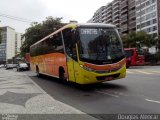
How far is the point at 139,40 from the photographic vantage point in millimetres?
67312

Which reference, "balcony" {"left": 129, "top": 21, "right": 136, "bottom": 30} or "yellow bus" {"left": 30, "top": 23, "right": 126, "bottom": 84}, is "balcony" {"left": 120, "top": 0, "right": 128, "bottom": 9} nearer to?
"balcony" {"left": 129, "top": 21, "right": 136, "bottom": 30}

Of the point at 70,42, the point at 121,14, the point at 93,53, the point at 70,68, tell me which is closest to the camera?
the point at 93,53

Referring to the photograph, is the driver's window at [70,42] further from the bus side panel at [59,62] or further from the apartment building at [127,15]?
the apartment building at [127,15]

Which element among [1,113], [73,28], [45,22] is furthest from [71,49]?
[45,22]

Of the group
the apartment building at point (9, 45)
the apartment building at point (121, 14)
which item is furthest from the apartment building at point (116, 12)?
the apartment building at point (9, 45)

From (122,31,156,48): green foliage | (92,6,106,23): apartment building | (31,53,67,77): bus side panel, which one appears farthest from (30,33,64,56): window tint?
(92,6,106,23): apartment building

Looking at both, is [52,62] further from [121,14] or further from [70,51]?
[121,14]

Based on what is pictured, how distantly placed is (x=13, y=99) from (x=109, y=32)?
5.48 metres

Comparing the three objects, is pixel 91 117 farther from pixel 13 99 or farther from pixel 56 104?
pixel 13 99

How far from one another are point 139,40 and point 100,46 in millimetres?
55567

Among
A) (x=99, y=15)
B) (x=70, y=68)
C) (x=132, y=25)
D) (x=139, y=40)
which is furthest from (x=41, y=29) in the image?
(x=99, y=15)

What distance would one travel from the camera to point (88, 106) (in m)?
9.61

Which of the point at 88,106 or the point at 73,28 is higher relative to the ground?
the point at 73,28

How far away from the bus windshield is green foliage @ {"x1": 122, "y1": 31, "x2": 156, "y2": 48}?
5429 centimetres
